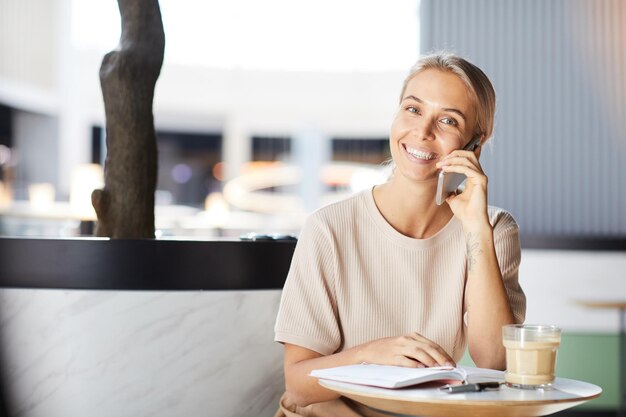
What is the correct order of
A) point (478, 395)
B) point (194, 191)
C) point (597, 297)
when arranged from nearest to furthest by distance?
point (478, 395), point (597, 297), point (194, 191)

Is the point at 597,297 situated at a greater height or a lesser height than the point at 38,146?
lesser

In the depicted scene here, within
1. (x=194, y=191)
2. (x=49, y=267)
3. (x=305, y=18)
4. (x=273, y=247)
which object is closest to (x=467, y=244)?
(x=273, y=247)

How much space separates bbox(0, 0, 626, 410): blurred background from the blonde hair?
238 cm

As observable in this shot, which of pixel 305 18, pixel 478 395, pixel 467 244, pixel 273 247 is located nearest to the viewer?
pixel 478 395

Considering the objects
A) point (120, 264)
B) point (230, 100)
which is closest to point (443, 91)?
point (120, 264)

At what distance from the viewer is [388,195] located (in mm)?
1893

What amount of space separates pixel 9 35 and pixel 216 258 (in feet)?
38.3

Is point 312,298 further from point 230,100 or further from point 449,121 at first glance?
point 230,100

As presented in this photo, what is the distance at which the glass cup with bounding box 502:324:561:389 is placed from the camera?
1.39 meters

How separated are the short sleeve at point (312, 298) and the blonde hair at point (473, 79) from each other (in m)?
0.42

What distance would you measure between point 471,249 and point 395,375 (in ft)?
1.68

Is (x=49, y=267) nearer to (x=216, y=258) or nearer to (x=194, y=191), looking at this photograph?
(x=216, y=258)

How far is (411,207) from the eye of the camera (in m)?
1.87

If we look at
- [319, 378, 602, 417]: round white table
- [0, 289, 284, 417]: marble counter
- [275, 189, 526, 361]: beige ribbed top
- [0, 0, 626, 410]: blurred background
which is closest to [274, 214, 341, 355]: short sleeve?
[275, 189, 526, 361]: beige ribbed top
